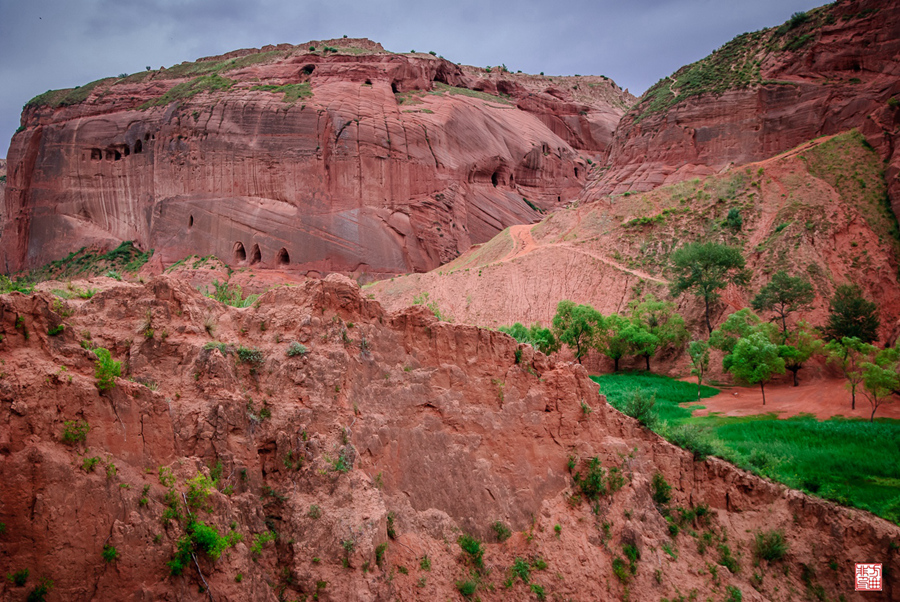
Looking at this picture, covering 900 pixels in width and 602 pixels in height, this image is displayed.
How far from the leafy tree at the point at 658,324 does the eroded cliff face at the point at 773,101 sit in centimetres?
1543

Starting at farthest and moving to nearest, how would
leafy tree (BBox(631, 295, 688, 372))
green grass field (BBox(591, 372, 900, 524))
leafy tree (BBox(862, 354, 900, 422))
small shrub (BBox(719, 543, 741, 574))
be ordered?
leafy tree (BBox(631, 295, 688, 372)) → leafy tree (BBox(862, 354, 900, 422)) → green grass field (BBox(591, 372, 900, 524)) → small shrub (BBox(719, 543, 741, 574))

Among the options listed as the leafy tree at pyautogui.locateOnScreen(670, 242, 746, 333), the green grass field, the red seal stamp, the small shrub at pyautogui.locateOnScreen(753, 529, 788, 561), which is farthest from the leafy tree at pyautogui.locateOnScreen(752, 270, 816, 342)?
the small shrub at pyautogui.locateOnScreen(753, 529, 788, 561)

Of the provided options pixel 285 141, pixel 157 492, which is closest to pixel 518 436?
pixel 157 492

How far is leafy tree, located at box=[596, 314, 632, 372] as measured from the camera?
3444 cm

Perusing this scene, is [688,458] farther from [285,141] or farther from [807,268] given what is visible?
[285,141]

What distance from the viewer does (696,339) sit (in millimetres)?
35531

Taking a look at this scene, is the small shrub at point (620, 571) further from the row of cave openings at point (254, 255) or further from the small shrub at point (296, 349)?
the row of cave openings at point (254, 255)

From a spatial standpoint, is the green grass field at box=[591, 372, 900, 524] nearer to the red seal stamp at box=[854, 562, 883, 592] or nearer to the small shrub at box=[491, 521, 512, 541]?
the red seal stamp at box=[854, 562, 883, 592]

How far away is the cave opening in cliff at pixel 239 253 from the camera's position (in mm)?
47344

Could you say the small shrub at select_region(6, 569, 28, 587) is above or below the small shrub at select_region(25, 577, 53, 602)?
above

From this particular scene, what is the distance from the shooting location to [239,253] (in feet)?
156

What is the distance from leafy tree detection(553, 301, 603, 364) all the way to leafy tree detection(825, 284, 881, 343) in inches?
451

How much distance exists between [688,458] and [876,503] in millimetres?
5704

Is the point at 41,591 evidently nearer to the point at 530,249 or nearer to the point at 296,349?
the point at 296,349
